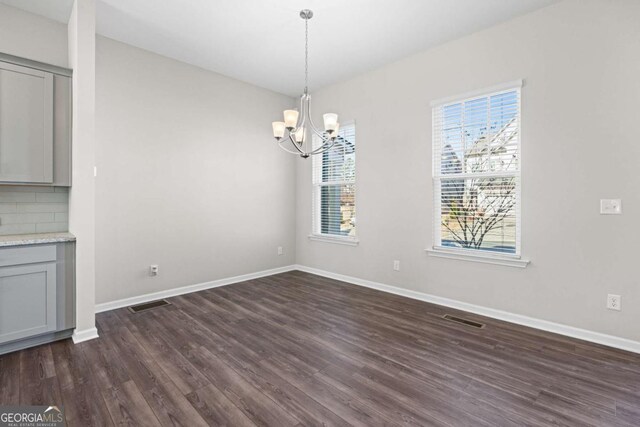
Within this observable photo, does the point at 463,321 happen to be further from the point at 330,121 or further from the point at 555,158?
the point at 330,121

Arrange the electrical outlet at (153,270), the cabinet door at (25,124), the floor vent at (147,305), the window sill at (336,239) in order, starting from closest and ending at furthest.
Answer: the cabinet door at (25,124), the floor vent at (147,305), the electrical outlet at (153,270), the window sill at (336,239)

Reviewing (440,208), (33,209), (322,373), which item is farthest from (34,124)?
(440,208)

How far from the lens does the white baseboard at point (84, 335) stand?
8.93 ft

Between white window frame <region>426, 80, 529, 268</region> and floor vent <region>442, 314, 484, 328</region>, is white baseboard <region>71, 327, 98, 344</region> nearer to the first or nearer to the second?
floor vent <region>442, 314, 484, 328</region>

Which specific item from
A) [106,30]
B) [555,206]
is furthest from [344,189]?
[106,30]

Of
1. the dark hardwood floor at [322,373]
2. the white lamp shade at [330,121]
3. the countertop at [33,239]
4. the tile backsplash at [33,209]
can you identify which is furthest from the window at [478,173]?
the tile backsplash at [33,209]

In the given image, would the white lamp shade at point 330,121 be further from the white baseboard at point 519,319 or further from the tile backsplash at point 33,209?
the tile backsplash at point 33,209

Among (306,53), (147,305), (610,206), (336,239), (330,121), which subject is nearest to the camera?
(610,206)

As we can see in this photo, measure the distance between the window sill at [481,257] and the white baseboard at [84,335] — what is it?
3472 millimetres

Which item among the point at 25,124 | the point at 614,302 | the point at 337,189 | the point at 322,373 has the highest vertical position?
the point at 25,124

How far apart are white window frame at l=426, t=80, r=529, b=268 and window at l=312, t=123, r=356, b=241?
1.24m

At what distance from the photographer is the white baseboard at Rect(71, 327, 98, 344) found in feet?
8.93

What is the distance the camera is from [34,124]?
274 cm

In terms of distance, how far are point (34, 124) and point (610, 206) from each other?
493 centimetres
